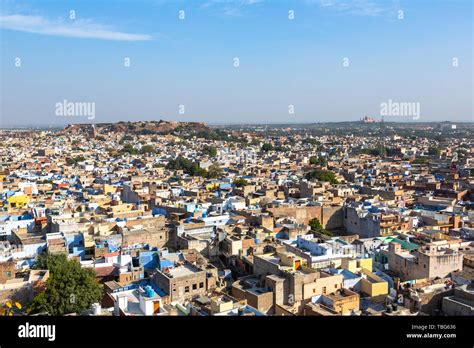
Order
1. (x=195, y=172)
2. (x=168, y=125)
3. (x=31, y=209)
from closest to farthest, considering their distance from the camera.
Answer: (x=31, y=209)
(x=195, y=172)
(x=168, y=125)

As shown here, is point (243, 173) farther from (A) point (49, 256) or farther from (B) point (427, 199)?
(A) point (49, 256)

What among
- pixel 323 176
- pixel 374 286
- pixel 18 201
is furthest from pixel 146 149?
pixel 374 286

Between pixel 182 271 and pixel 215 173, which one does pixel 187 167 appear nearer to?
pixel 215 173

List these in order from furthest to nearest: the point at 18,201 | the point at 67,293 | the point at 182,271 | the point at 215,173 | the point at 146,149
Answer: the point at 146,149 < the point at 215,173 < the point at 18,201 < the point at 182,271 < the point at 67,293

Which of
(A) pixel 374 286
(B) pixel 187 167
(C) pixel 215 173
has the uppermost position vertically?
(B) pixel 187 167

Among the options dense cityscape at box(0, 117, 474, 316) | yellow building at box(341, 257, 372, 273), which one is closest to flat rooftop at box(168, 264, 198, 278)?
dense cityscape at box(0, 117, 474, 316)

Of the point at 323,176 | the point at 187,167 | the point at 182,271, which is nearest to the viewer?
the point at 182,271

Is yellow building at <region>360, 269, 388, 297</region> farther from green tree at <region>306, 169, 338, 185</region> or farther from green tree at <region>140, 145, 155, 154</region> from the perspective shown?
green tree at <region>140, 145, 155, 154</region>
